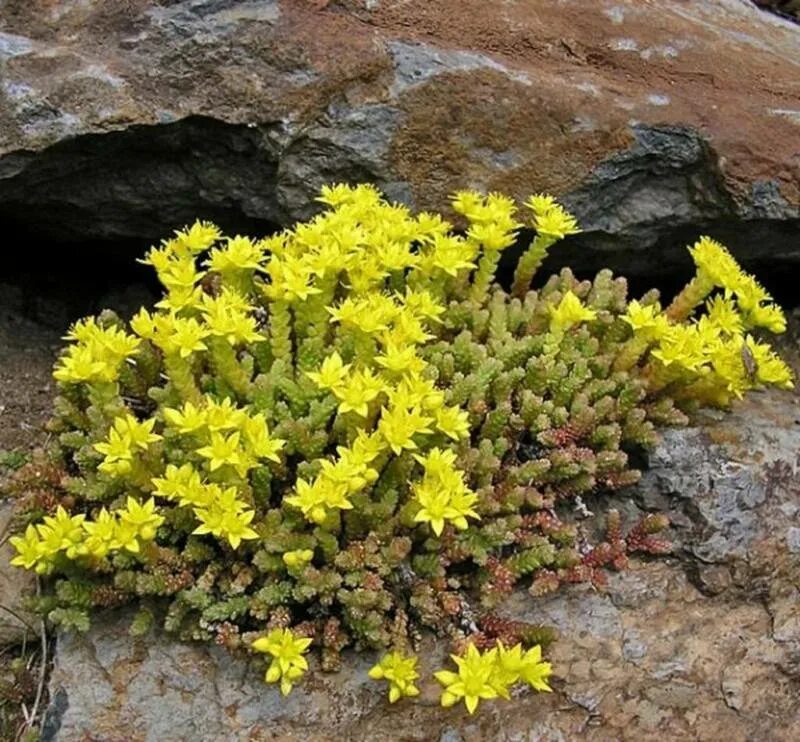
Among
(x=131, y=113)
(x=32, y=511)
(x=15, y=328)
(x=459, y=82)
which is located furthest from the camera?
(x=15, y=328)

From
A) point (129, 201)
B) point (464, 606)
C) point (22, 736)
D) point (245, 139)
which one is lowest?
point (22, 736)

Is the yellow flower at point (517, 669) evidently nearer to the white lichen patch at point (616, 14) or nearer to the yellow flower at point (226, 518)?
the yellow flower at point (226, 518)

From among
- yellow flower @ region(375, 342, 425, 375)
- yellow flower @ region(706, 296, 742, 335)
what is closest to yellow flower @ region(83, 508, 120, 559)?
yellow flower @ region(375, 342, 425, 375)

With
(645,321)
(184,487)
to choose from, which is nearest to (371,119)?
(645,321)

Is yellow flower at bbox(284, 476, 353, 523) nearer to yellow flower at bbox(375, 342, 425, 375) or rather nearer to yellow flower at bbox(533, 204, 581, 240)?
yellow flower at bbox(375, 342, 425, 375)

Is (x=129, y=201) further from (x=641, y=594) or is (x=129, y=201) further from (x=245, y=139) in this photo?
(x=641, y=594)

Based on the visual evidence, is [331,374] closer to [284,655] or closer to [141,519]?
[141,519]

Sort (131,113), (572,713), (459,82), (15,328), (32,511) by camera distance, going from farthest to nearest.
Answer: (15,328) → (459,82) → (131,113) → (32,511) → (572,713)

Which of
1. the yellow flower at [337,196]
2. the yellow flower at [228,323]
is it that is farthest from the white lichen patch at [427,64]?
the yellow flower at [228,323]

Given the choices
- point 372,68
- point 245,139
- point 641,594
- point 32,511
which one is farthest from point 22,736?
point 372,68
